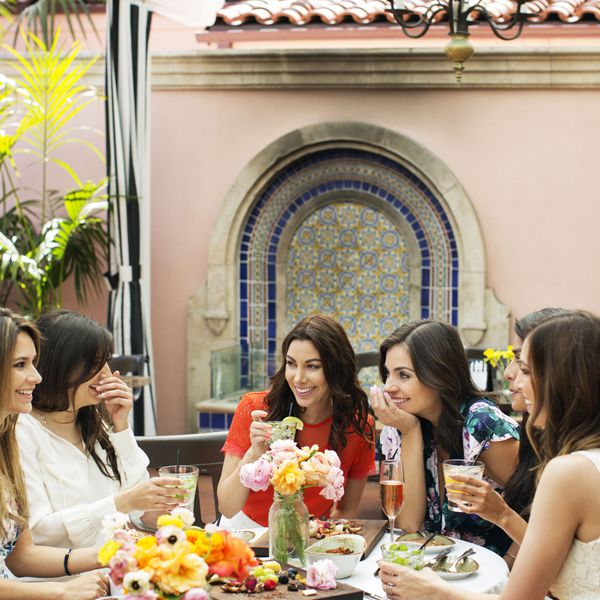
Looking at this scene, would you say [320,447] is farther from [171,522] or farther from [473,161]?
[473,161]

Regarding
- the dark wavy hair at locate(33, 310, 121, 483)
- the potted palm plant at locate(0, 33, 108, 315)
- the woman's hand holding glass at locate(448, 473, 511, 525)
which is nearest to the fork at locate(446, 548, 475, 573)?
the woman's hand holding glass at locate(448, 473, 511, 525)

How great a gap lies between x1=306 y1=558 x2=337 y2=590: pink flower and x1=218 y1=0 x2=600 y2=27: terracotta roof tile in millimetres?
5842

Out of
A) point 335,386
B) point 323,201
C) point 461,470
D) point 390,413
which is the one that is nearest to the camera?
point 461,470

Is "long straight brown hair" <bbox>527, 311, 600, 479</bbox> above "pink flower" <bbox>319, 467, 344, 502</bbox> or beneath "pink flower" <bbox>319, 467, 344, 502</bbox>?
above

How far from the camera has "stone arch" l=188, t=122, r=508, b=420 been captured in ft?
24.8

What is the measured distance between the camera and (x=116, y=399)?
10.8 feet

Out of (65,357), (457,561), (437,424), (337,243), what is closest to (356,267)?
(337,243)

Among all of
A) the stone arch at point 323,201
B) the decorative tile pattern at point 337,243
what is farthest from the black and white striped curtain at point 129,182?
the decorative tile pattern at point 337,243

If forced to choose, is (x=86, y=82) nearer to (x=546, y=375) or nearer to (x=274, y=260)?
(x=274, y=260)

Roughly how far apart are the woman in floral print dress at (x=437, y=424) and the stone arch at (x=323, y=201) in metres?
4.04

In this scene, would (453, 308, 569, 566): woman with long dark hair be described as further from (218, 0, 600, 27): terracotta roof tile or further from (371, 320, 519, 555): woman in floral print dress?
(218, 0, 600, 27): terracotta roof tile

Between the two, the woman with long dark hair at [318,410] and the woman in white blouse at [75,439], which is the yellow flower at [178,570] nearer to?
the woman in white blouse at [75,439]

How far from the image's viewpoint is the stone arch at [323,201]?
756cm

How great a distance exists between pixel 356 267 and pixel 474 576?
17.9 ft
